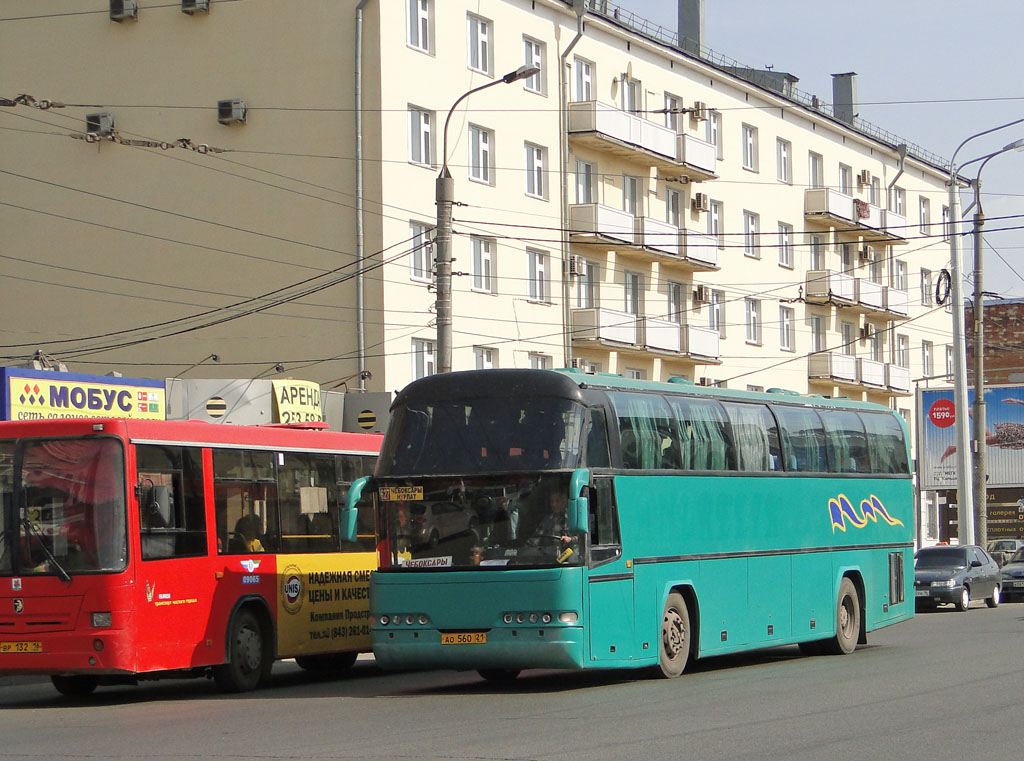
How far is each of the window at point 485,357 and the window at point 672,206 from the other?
10.3m

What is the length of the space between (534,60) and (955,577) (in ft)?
55.1

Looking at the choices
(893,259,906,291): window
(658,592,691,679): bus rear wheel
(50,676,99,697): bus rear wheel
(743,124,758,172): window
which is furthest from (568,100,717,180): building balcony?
(50,676,99,697): bus rear wheel

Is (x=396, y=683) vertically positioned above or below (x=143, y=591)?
below

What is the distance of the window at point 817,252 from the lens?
185 feet

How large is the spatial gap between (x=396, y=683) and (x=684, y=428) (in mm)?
4547

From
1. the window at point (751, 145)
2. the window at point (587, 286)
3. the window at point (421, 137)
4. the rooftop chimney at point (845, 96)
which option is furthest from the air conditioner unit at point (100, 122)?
the rooftop chimney at point (845, 96)

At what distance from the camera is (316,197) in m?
36.5

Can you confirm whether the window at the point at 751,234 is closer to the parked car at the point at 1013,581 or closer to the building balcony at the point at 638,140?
the building balcony at the point at 638,140

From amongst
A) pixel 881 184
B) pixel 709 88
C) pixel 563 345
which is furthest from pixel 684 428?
pixel 881 184

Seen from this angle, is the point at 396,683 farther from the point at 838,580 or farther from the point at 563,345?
the point at 563,345

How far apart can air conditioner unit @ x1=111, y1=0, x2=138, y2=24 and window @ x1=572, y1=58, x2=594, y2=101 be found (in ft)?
37.9

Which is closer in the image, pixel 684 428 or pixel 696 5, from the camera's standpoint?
pixel 684 428

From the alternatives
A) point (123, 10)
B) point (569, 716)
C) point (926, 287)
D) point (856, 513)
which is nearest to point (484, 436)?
point (569, 716)

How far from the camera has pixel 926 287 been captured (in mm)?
66312
